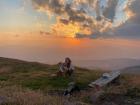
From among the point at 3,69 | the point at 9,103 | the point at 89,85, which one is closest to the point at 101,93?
the point at 89,85

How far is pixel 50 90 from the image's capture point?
1481 inches

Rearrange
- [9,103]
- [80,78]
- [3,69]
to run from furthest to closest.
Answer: [3,69] < [80,78] < [9,103]

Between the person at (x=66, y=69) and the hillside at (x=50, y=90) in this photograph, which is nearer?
the hillside at (x=50, y=90)

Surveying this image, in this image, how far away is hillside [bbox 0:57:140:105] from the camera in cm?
1734

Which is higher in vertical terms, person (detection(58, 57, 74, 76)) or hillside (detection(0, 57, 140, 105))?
person (detection(58, 57, 74, 76))

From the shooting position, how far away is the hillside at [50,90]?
17344 millimetres

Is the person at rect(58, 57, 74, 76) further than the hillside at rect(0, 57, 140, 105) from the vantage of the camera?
Yes

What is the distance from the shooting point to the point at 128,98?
31609mm

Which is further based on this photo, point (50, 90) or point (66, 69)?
point (66, 69)

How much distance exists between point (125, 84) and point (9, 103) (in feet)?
88.4

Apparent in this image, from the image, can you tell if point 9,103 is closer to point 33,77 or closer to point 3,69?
point 33,77

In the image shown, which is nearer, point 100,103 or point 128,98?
point 100,103

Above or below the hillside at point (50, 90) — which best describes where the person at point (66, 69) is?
above

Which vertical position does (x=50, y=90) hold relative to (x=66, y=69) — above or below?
below
